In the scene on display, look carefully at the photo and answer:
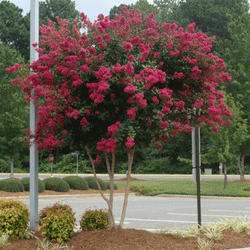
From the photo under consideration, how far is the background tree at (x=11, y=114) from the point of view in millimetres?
32969

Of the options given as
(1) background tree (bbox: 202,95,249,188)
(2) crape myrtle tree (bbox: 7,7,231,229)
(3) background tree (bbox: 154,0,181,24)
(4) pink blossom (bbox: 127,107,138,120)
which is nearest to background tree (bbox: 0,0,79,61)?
(3) background tree (bbox: 154,0,181,24)

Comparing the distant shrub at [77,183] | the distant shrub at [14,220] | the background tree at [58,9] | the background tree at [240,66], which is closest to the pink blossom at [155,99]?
the distant shrub at [14,220]

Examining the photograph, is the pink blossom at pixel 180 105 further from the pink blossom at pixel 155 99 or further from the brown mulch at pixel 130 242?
the brown mulch at pixel 130 242

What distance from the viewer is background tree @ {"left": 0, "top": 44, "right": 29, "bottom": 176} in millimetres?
32969

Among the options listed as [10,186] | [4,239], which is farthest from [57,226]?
[10,186]

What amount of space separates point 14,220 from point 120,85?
10.2 feet

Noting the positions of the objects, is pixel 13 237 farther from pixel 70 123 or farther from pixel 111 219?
pixel 70 123

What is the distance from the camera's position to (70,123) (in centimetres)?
737

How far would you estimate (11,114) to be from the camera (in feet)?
109

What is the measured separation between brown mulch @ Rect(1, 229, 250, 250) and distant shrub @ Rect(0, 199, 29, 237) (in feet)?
0.59

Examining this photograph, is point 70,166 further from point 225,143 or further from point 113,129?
point 113,129

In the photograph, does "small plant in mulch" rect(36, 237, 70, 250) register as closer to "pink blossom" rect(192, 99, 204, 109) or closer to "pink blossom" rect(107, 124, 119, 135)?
"pink blossom" rect(107, 124, 119, 135)

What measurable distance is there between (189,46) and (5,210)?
4488mm

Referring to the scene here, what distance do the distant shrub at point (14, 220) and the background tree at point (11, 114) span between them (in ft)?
79.7
